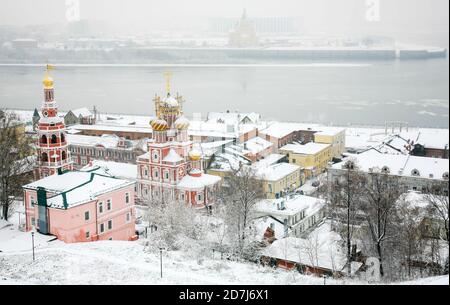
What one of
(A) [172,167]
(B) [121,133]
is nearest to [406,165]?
(A) [172,167]

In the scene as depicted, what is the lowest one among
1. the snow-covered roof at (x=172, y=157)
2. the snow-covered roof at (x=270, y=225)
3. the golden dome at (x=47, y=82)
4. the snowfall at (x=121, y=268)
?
the snow-covered roof at (x=270, y=225)

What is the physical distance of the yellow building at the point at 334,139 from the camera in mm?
10117

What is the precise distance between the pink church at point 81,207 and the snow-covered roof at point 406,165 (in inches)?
115

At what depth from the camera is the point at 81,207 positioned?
17.8 feet

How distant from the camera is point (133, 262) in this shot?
425cm

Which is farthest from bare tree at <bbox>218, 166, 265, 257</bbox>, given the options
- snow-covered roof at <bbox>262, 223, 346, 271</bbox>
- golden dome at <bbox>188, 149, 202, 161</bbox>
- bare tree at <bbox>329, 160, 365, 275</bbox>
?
golden dome at <bbox>188, 149, 202, 161</bbox>

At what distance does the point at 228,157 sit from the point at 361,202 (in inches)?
152

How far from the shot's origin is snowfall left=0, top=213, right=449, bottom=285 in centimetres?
380

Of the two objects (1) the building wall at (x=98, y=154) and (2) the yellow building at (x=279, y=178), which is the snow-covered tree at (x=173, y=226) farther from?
(1) the building wall at (x=98, y=154)

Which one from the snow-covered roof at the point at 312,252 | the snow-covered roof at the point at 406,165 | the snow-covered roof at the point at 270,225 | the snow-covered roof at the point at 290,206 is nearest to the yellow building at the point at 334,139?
the snow-covered roof at the point at 406,165

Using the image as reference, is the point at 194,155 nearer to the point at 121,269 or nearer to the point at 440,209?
the point at 440,209

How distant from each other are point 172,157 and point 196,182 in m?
0.52

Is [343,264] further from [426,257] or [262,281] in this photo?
[262,281]
